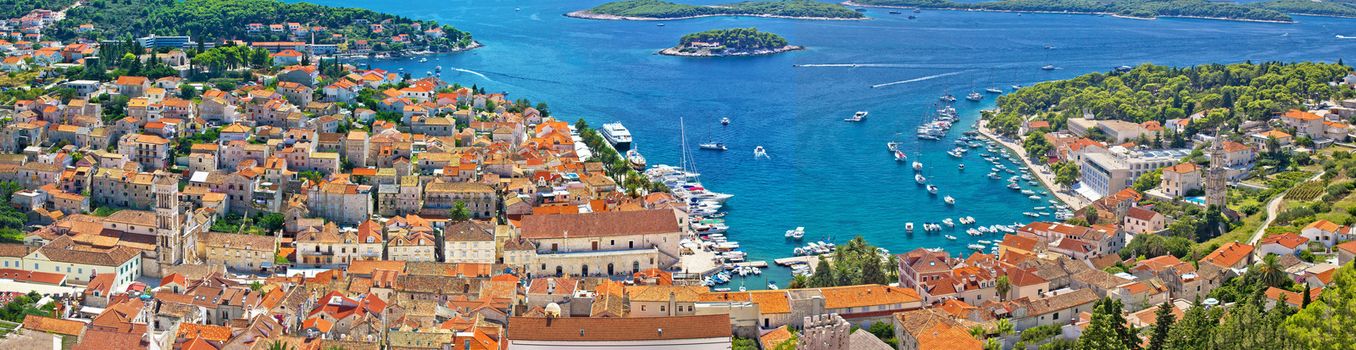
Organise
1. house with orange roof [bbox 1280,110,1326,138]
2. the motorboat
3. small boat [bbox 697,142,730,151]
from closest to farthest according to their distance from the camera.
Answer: house with orange roof [bbox 1280,110,1326,138] → the motorboat → small boat [bbox 697,142,730,151]

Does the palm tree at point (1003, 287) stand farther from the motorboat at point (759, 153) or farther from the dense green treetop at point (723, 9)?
the dense green treetop at point (723, 9)

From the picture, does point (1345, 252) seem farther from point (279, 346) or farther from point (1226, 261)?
point (279, 346)

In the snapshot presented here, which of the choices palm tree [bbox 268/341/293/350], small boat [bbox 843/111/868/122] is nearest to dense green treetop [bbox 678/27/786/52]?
small boat [bbox 843/111/868/122]

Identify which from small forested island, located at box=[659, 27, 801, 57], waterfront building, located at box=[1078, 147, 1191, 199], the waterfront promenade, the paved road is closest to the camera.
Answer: the paved road

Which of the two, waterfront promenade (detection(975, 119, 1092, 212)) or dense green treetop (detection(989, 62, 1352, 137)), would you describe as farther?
dense green treetop (detection(989, 62, 1352, 137))

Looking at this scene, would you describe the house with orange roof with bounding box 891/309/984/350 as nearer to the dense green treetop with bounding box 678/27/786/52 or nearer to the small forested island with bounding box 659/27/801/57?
the small forested island with bounding box 659/27/801/57

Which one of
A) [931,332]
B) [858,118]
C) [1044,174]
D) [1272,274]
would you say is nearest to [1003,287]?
[931,332]
